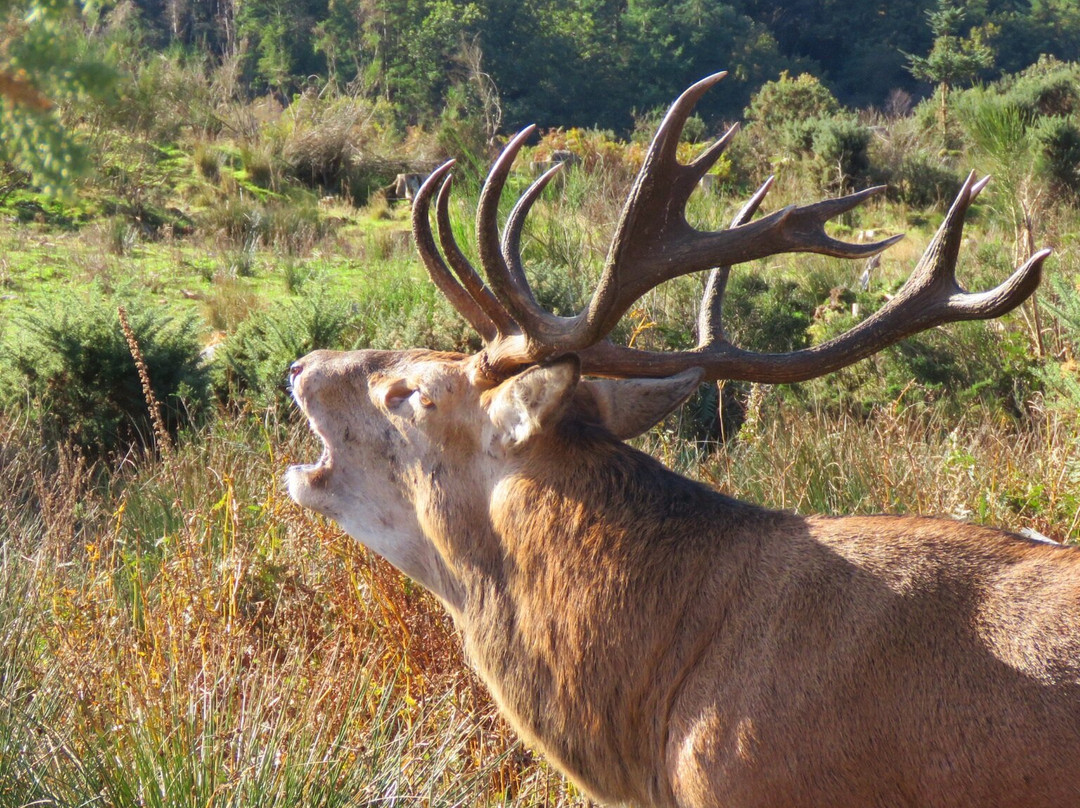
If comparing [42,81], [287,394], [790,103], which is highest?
[42,81]

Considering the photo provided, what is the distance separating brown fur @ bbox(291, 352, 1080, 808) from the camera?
2.24m

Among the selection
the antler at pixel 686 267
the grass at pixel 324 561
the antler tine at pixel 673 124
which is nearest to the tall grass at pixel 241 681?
the grass at pixel 324 561

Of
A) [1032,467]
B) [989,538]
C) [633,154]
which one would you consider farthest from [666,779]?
[633,154]

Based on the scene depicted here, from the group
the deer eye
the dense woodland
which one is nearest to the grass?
the deer eye

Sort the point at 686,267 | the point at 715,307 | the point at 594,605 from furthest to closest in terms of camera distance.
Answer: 1. the point at 715,307
2. the point at 686,267
3. the point at 594,605

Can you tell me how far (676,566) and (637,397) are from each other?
582 millimetres

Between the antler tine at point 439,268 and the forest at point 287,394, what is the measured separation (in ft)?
2.59

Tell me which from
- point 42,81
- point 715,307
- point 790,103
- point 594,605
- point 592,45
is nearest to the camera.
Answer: point 42,81

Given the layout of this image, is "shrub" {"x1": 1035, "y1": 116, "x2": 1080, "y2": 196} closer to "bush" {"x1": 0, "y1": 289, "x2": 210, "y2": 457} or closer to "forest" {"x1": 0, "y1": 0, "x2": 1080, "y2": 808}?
"forest" {"x1": 0, "y1": 0, "x2": 1080, "y2": 808}

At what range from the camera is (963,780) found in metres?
2.18

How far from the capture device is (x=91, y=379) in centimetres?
736

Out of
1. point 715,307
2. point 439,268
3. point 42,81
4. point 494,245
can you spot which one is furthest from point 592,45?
point 42,81

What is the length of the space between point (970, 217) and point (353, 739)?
608 inches

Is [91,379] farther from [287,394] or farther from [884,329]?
[884,329]
